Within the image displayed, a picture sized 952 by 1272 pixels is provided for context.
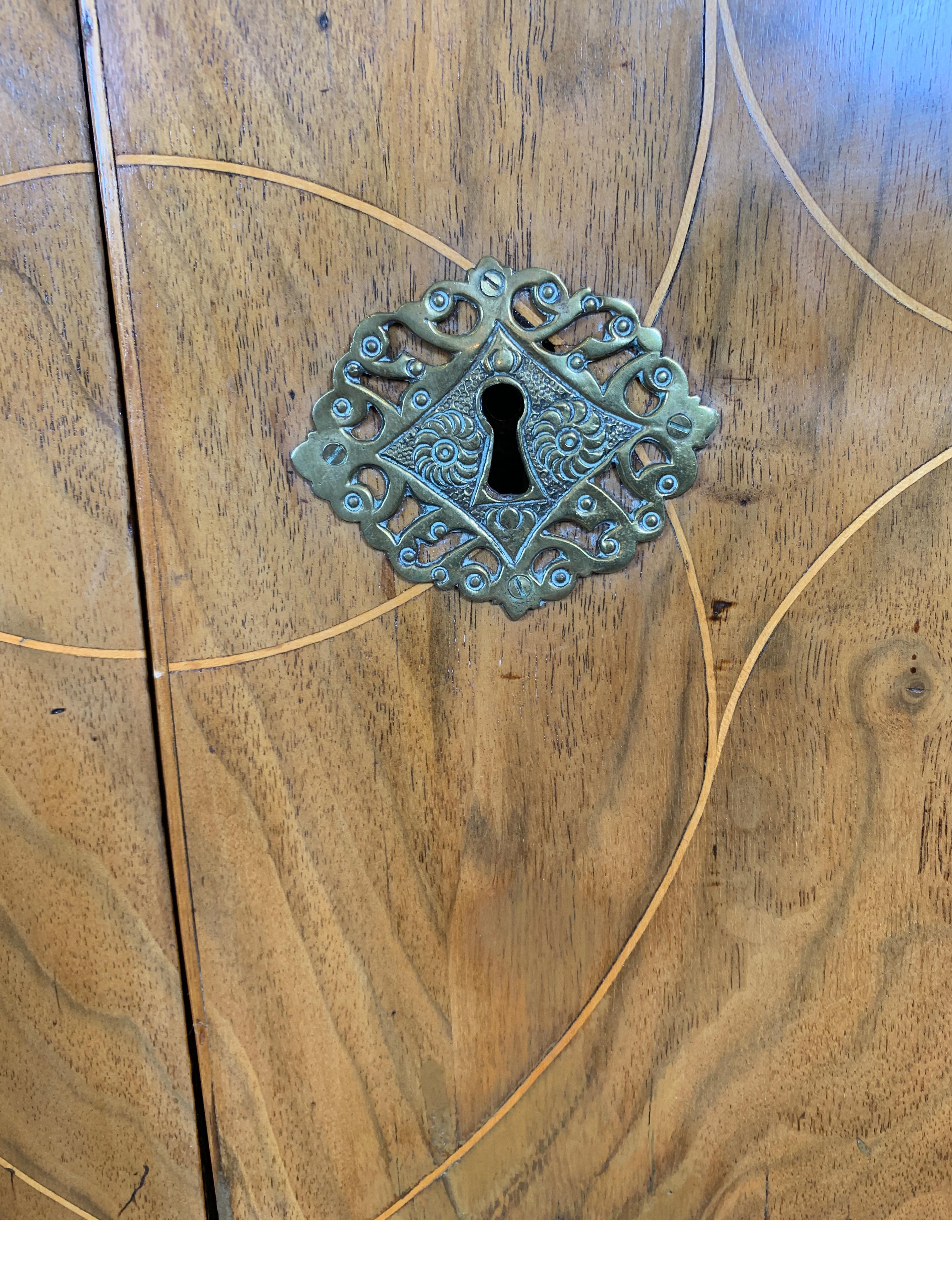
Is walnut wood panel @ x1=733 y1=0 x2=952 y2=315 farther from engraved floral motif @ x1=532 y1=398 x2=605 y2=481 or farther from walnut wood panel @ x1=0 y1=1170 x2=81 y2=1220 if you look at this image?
walnut wood panel @ x1=0 y1=1170 x2=81 y2=1220

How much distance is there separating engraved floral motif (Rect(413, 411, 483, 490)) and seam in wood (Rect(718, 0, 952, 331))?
0.20 metres

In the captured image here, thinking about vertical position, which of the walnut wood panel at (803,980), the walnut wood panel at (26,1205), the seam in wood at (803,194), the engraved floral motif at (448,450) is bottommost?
the walnut wood panel at (26,1205)

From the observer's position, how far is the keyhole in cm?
46

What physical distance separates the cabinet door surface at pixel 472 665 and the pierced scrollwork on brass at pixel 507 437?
0.01 meters

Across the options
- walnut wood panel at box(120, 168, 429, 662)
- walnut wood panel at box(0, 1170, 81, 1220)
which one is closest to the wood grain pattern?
walnut wood panel at box(120, 168, 429, 662)

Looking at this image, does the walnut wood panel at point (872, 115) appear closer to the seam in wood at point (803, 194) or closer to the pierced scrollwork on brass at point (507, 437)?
the seam in wood at point (803, 194)

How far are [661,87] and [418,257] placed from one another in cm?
14

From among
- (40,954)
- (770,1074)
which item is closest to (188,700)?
(40,954)

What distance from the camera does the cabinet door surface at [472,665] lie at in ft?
1.40

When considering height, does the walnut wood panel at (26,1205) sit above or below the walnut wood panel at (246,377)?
below

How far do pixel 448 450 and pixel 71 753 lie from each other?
0.27 m

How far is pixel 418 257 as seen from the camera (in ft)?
1.45

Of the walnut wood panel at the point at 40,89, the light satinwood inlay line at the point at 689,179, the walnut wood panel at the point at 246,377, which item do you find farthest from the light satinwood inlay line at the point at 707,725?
the walnut wood panel at the point at 40,89

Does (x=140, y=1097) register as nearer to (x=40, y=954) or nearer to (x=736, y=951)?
(x=40, y=954)
